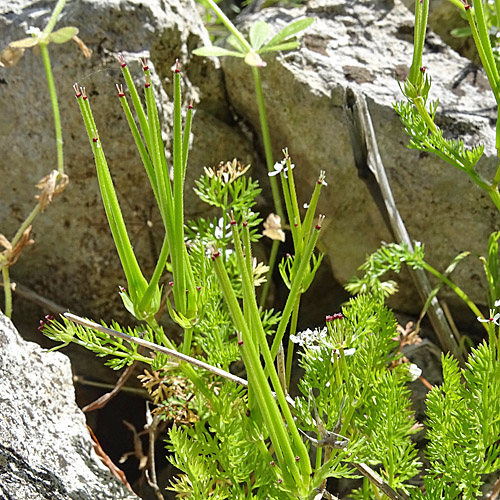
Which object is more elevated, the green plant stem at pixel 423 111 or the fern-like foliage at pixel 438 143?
the green plant stem at pixel 423 111

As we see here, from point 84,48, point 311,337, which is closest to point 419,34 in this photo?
point 311,337

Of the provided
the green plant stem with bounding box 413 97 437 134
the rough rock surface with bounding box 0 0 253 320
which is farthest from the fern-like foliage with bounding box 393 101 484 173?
the rough rock surface with bounding box 0 0 253 320

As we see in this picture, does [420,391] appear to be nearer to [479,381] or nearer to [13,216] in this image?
[479,381]

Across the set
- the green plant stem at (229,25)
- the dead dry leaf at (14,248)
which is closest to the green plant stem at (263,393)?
the dead dry leaf at (14,248)

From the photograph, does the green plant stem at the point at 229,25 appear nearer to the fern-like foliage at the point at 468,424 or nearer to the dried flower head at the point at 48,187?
the dried flower head at the point at 48,187

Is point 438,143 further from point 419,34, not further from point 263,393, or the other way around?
point 263,393

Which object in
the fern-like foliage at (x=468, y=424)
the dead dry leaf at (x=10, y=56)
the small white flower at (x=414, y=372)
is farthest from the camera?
the dead dry leaf at (x=10, y=56)
